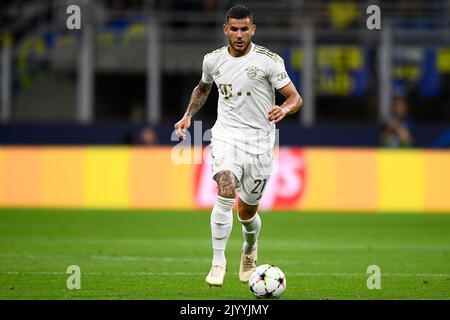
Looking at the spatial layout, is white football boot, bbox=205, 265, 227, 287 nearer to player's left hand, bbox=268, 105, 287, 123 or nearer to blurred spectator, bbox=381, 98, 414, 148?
player's left hand, bbox=268, 105, 287, 123

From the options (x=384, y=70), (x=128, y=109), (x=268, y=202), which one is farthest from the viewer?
(x=128, y=109)

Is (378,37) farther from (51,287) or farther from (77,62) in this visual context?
(51,287)

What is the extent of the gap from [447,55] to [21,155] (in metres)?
9.78

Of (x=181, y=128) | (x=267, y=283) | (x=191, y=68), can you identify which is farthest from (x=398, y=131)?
(x=267, y=283)

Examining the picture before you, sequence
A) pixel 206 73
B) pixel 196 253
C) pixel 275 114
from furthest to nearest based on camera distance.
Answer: pixel 196 253, pixel 206 73, pixel 275 114

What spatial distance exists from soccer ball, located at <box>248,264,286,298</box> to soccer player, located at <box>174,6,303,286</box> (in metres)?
0.52

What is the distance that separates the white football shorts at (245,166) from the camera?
9125mm

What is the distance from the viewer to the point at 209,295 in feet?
28.8

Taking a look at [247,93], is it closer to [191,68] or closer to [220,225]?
[220,225]

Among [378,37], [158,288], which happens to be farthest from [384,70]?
[158,288]

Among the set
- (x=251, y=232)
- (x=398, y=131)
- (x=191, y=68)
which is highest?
(x=191, y=68)

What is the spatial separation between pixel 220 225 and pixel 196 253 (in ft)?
11.7

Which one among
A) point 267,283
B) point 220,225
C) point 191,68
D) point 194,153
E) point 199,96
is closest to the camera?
point 267,283

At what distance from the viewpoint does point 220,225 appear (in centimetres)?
905
